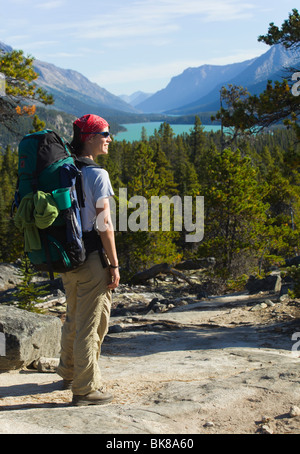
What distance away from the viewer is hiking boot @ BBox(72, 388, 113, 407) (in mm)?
4275

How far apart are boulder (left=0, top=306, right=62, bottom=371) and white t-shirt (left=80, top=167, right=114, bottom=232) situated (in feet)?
8.64

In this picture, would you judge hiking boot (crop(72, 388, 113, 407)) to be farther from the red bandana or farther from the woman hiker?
the red bandana

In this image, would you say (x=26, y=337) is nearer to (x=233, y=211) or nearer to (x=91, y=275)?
(x=91, y=275)

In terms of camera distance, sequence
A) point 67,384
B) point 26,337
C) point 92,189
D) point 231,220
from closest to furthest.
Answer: point 92,189, point 67,384, point 26,337, point 231,220

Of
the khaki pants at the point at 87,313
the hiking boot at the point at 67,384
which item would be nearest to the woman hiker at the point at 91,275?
the khaki pants at the point at 87,313

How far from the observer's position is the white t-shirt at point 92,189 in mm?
4145

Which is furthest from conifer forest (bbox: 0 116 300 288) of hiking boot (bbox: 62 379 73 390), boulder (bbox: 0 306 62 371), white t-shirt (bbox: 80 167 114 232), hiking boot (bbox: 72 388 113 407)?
hiking boot (bbox: 72 388 113 407)

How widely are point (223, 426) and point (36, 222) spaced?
2301 mm

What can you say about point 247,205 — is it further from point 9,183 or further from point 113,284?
point 9,183

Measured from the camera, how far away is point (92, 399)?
169 inches

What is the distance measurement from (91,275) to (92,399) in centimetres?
118

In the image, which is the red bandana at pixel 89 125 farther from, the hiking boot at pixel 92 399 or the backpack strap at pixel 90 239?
the hiking boot at pixel 92 399

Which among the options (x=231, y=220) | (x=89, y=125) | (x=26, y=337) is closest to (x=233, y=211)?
(x=231, y=220)

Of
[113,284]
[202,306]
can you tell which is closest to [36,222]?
[113,284]
